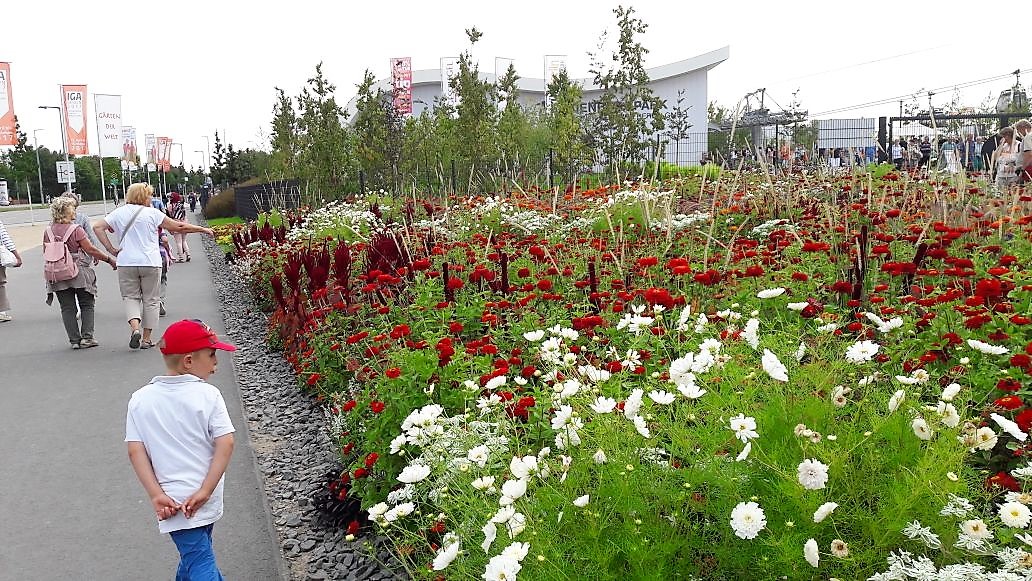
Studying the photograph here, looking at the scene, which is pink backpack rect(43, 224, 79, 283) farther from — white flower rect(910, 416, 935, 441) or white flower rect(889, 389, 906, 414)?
white flower rect(910, 416, 935, 441)

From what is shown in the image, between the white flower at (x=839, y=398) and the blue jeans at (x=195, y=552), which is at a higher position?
the white flower at (x=839, y=398)

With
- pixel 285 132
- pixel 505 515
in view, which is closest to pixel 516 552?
pixel 505 515

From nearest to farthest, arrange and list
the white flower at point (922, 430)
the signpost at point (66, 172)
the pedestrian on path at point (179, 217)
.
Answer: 1. the white flower at point (922, 430)
2. the pedestrian on path at point (179, 217)
3. the signpost at point (66, 172)

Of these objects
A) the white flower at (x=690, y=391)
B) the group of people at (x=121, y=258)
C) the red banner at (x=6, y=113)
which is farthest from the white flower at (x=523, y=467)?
the red banner at (x=6, y=113)

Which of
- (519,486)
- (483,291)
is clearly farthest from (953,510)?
(483,291)

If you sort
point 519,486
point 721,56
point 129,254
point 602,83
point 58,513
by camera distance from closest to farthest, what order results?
point 519,486 < point 58,513 < point 129,254 < point 602,83 < point 721,56

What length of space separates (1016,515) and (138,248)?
8362mm

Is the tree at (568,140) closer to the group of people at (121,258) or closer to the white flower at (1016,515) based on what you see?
the group of people at (121,258)

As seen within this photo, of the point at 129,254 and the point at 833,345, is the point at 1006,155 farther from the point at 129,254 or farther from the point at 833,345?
the point at 129,254

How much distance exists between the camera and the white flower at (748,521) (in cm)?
193

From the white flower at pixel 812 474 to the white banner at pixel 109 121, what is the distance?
38.5 metres

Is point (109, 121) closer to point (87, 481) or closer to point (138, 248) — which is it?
point (138, 248)

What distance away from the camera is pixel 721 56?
148 feet

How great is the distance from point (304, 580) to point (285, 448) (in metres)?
1.97
